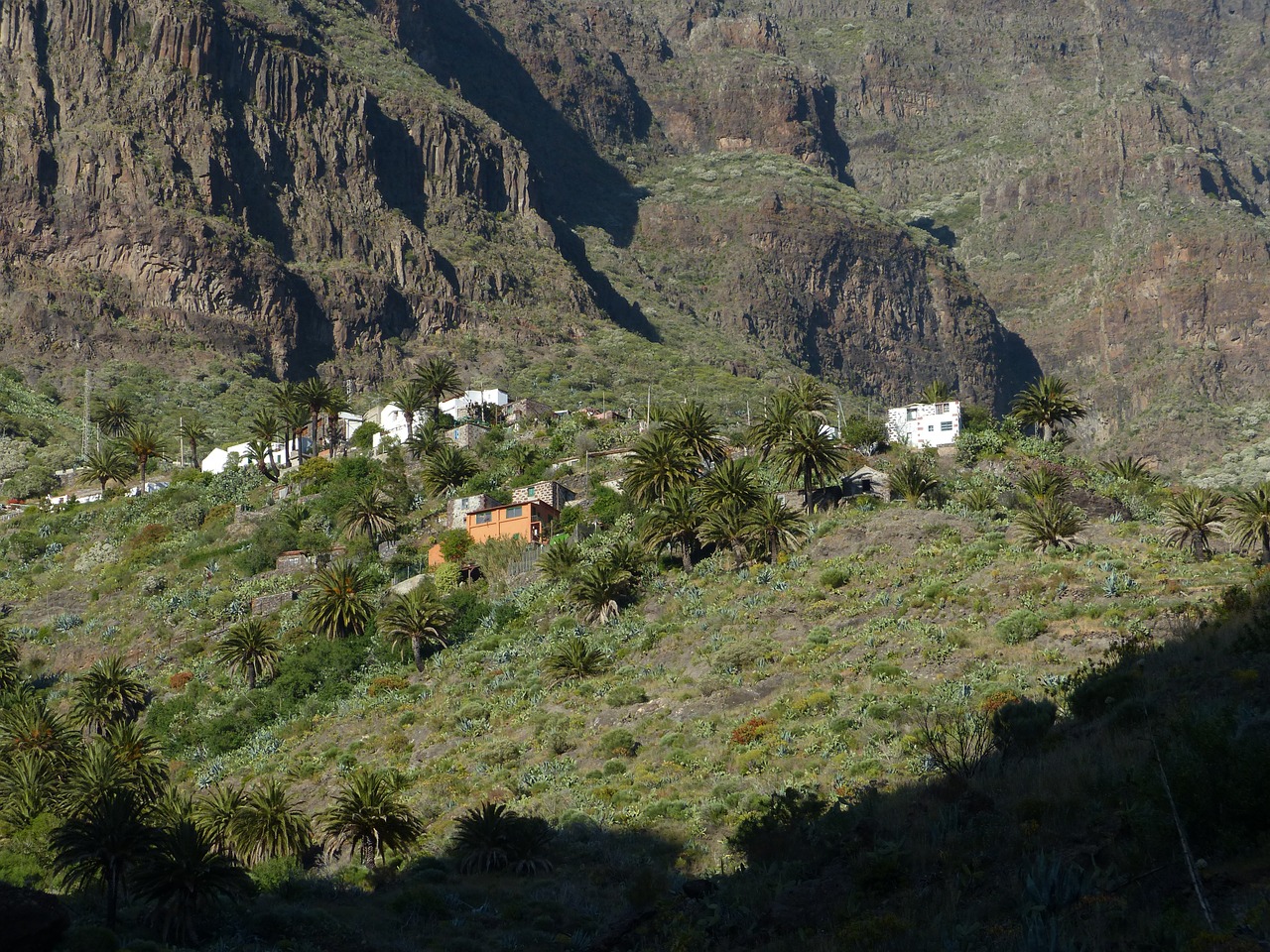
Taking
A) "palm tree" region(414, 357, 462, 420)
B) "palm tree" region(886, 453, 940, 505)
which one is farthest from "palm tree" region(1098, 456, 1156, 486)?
"palm tree" region(414, 357, 462, 420)

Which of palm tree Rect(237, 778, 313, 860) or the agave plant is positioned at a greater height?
the agave plant

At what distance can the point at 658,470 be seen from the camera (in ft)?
244

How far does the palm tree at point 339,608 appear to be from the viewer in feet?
230

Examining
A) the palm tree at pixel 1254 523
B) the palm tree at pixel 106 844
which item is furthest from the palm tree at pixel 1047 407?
the palm tree at pixel 106 844

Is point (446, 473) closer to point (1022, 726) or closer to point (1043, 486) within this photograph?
point (1043, 486)

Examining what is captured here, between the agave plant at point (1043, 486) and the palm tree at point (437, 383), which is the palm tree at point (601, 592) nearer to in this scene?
the agave plant at point (1043, 486)

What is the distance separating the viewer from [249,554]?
280ft

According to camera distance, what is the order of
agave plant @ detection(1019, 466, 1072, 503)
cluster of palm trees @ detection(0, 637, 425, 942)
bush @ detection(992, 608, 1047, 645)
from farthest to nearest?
agave plant @ detection(1019, 466, 1072, 503) < bush @ detection(992, 608, 1047, 645) < cluster of palm trees @ detection(0, 637, 425, 942)

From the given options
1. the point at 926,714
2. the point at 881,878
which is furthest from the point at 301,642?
the point at 881,878

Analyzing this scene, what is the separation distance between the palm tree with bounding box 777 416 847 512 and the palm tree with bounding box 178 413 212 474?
201 ft

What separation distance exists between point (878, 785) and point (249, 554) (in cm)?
6418

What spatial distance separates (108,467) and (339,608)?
1829 inches

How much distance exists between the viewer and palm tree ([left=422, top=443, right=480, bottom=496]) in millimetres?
91062

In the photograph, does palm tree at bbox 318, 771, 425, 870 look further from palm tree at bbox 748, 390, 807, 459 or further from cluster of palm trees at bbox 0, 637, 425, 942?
palm tree at bbox 748, 390, 807, 459
